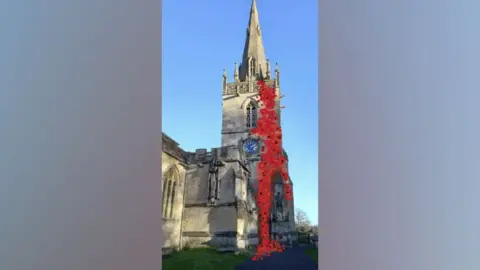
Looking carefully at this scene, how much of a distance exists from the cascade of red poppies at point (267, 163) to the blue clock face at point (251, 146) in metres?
0.05

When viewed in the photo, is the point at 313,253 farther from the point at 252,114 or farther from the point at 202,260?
the point at 252,114

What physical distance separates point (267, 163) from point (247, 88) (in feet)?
1.51

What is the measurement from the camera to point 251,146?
2.37m

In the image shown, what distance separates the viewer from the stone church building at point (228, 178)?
91.2 inches

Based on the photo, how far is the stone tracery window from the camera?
7.75ft

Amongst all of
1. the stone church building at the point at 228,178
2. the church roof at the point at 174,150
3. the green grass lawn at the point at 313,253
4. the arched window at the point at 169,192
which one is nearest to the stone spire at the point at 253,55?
the stone church building at the point at 228,178

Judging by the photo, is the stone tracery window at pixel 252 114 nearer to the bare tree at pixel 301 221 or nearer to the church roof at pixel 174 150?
the church roof at pixel 174 150

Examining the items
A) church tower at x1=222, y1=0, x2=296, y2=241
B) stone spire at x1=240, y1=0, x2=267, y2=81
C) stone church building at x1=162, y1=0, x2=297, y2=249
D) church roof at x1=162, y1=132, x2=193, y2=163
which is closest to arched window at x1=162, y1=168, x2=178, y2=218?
stone church building at x1=162, y1=0, x2=297, y2=249

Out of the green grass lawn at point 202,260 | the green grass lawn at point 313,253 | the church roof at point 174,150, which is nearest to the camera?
the green grass lawn at point 313,253
